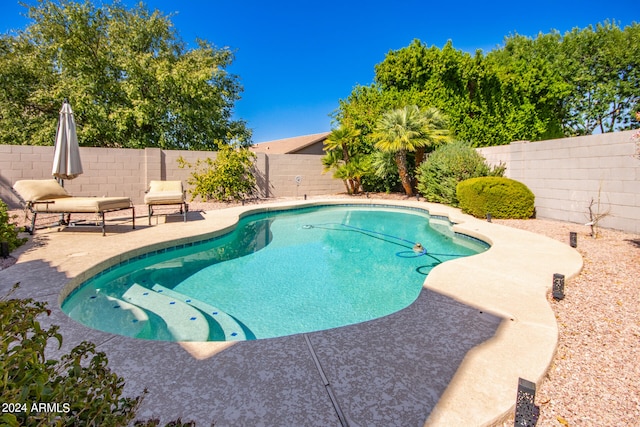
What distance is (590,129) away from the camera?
76.9 feet

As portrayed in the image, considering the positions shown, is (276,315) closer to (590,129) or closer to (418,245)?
(418,245)

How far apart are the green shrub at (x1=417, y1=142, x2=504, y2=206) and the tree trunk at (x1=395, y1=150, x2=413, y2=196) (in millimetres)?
1064

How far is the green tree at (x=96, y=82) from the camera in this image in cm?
1541

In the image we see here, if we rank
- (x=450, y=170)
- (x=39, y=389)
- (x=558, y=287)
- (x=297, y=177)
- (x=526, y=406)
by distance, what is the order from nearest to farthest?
(x=39, y=389), (x=526, y=406), (x=558, y=287), (x=450, y=170), (x=297, y=177)

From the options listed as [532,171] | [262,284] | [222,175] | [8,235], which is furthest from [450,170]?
[8,235]

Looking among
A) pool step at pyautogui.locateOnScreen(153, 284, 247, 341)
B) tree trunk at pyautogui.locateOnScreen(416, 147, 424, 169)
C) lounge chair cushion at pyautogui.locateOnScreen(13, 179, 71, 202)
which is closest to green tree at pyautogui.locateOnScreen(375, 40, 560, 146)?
tree trunk at pyautogui.locateOnScreen(416, 147, 424, 169)

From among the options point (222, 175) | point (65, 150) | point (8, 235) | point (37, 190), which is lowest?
point (8, 235)

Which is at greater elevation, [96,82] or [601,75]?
[601,75]

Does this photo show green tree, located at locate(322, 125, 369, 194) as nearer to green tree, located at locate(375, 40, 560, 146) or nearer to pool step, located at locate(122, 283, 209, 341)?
green tree, located at locate(375, 40, 560, 146)

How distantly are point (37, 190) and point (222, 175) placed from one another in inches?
234

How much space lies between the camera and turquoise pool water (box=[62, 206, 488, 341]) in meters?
3.54

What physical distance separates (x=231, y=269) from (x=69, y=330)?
2.98 m

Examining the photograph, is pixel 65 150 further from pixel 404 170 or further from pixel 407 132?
pixel 404 170

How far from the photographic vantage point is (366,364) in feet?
7.18
